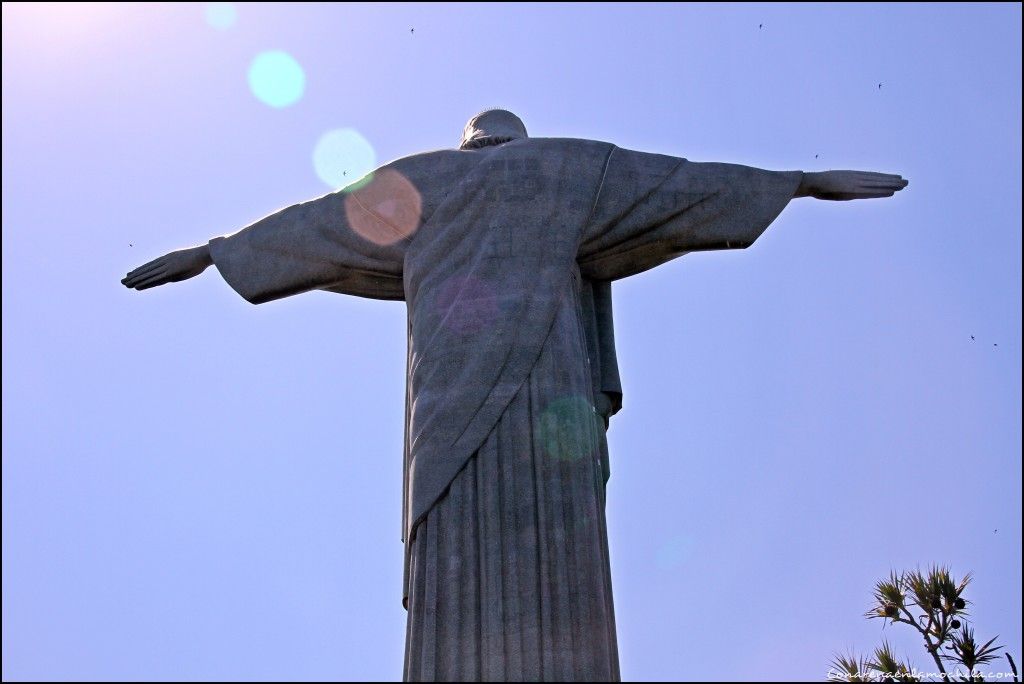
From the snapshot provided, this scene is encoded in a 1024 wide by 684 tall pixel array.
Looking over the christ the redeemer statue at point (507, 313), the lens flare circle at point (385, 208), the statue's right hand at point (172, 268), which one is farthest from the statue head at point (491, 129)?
the statue's right hand at point (172, 268)

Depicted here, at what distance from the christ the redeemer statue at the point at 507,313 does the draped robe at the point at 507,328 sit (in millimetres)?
14

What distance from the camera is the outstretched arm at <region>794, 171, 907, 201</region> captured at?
1193cm

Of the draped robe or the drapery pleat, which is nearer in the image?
the drapery pleat

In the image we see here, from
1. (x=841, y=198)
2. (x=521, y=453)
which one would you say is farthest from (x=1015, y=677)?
(x=521, y=453)

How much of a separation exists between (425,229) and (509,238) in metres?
0.73

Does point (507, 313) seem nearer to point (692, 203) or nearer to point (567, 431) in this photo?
point (567, 431)

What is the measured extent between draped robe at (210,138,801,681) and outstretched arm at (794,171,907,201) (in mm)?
135

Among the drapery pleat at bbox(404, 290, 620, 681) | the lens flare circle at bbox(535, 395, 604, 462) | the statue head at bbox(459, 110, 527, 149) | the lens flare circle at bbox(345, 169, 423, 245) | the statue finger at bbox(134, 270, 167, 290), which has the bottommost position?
the drapery pleat at bbox(404, 290, 620, 681)

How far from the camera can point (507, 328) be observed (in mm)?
11062

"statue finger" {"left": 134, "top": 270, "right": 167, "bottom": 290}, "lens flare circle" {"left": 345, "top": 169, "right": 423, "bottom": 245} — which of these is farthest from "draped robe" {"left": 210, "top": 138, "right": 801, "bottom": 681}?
"statue finger" {"left": 134, "top": 270, "right": 167, "bottom": 290}

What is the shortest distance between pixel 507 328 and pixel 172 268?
3.12m

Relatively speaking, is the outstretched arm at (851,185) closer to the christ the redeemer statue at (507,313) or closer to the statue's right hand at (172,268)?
the christ the redeemer statue at (507,313)

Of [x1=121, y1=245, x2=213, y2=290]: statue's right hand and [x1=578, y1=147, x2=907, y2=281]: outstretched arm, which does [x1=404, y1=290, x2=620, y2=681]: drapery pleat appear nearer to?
[x1=578, y1=147, x2=907, y2=281]: outstretched arm

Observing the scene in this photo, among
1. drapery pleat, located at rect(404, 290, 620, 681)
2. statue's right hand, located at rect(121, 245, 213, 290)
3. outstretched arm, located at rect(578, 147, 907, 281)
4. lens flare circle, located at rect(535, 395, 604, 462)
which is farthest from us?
statue's right hand, located at rect(121, 245, 213, 290)
